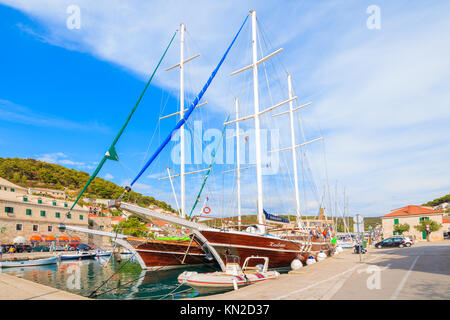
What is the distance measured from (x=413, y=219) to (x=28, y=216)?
2652 inches

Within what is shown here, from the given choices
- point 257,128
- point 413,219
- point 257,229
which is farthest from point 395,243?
point 413,219

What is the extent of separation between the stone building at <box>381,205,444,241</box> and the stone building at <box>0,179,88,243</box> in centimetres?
5915

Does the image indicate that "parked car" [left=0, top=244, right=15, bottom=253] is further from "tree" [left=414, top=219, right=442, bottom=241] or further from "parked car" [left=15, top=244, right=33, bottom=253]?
"tree" [left=414, top=219, right=442, bottom=241]

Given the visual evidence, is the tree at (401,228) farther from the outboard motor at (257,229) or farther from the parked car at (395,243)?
the outboard motor at (257,229)

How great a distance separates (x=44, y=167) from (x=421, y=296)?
13562cm

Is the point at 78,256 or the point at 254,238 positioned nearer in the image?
the point at 254,238

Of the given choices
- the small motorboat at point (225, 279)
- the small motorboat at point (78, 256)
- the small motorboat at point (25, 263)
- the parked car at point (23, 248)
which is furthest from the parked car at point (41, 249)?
the small motorboat at point (225, 279)

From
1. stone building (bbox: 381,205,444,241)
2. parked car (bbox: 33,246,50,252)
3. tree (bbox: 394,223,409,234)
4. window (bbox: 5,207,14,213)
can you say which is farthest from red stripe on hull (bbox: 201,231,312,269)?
tree (bbox: 394,223,409,234)

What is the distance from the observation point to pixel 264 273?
563 inches

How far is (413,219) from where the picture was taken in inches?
2141

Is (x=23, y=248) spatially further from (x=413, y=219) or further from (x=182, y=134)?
(x=413, y=219)

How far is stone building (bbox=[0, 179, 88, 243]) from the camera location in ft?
142

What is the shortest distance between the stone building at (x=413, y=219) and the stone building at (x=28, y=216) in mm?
59145
